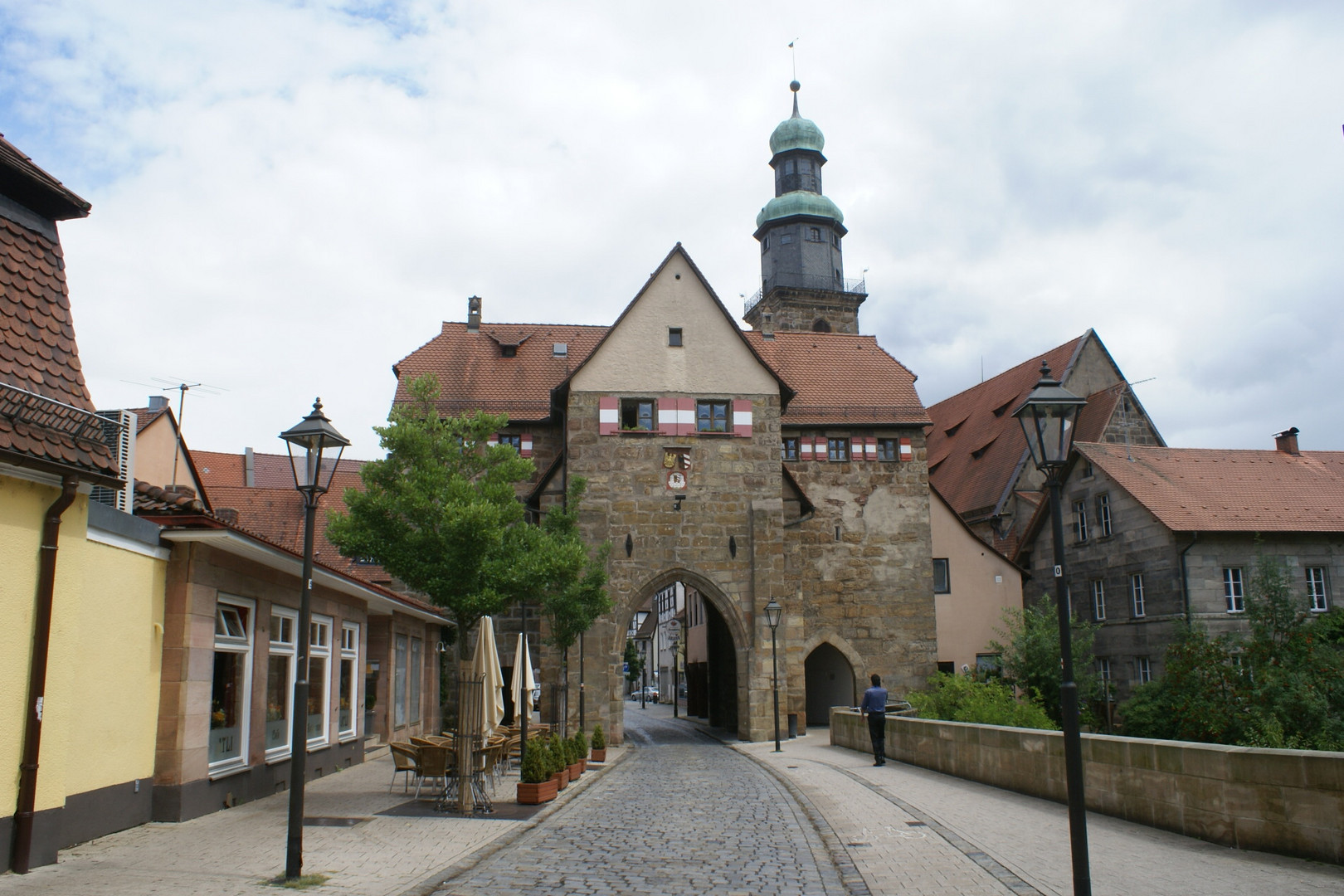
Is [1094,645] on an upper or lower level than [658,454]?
lower

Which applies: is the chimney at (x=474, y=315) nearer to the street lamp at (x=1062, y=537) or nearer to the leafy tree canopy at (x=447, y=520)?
the leafy tree canopy at (x=447, y=520)

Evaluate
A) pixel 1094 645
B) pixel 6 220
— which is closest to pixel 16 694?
pixel 6 220

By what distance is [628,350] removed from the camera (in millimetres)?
29266

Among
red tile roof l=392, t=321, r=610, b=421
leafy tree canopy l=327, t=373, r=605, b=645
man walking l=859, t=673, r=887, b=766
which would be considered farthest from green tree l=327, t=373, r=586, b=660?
red tile roof l=392, t=321, r=610, b=421

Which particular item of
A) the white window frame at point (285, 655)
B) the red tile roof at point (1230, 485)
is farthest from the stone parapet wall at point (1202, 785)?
the red tile roof at point (1230, 485)

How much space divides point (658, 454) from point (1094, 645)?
15575mm

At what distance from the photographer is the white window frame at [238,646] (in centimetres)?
1230

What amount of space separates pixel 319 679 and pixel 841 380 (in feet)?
76.4

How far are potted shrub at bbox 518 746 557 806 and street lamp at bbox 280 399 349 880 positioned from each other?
4.39 meters

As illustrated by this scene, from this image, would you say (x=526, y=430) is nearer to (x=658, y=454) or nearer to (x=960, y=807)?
(x=658, y=454)

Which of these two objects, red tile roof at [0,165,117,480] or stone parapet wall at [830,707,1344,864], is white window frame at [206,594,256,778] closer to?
red tile roof at [0,165,117,480]

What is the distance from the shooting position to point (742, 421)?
29.1 meters

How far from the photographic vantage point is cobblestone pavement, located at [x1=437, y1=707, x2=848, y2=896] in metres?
8.08

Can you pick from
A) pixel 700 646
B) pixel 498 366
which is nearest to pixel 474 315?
pixel 498 366
